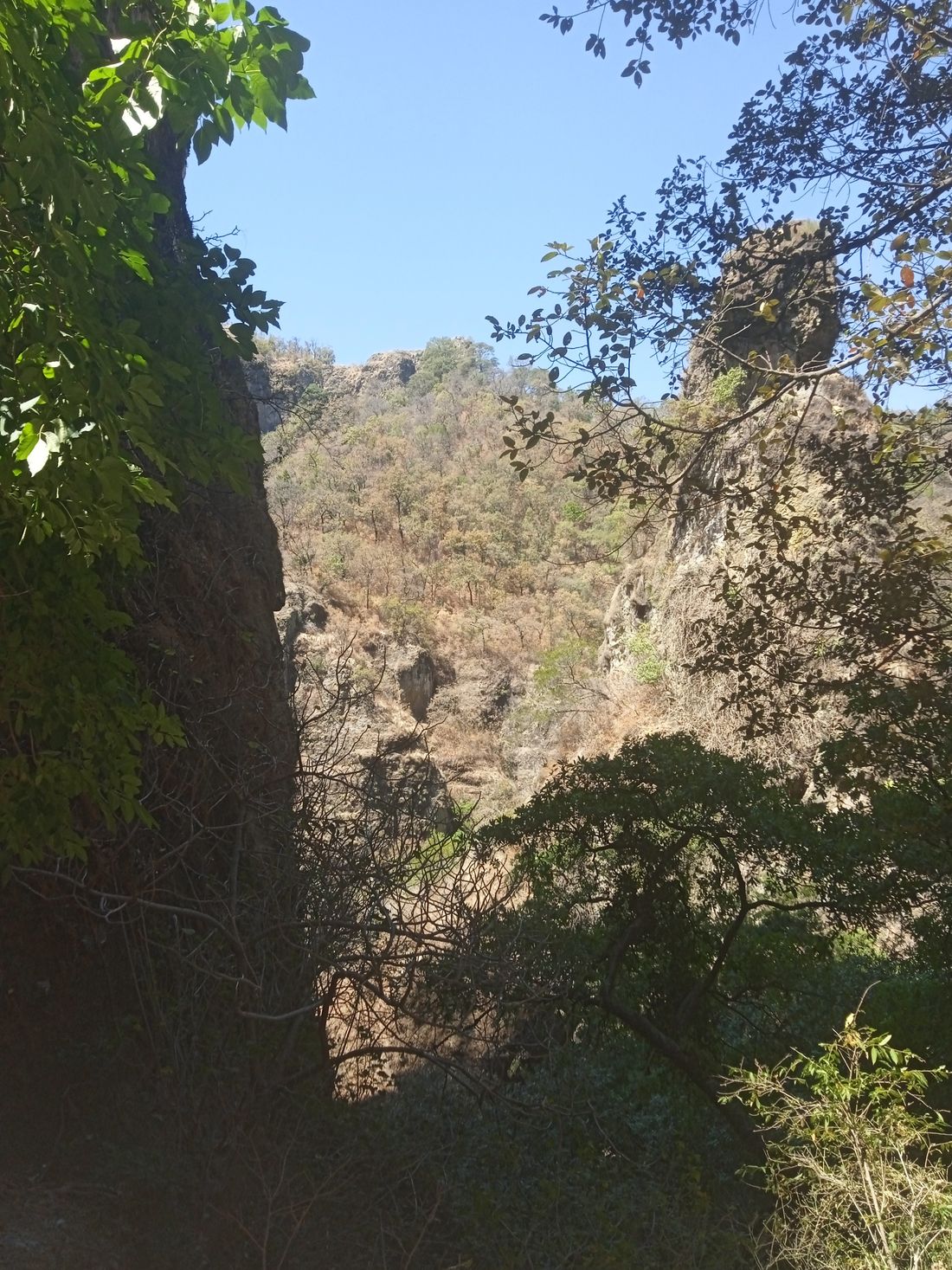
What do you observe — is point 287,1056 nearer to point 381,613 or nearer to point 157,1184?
point 157,1184

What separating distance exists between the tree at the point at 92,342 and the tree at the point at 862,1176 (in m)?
3.09

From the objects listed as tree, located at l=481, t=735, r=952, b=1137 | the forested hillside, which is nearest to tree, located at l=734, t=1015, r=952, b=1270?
the forested hillside

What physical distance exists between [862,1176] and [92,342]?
3.79 metres

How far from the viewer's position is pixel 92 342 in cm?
304

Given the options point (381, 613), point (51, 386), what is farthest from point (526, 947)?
point (381, 613)

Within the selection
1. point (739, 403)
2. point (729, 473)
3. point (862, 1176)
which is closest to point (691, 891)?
point (862, 1176)

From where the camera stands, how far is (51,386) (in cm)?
292

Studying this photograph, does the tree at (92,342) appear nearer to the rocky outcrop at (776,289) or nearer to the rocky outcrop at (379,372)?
the rocky outcrop at (776,289)

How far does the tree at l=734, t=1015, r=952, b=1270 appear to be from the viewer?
11.3 ft

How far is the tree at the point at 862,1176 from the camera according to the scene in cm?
344

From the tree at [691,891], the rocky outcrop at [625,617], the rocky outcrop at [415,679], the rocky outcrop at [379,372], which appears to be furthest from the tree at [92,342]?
the rocky outcrop at [379,372]

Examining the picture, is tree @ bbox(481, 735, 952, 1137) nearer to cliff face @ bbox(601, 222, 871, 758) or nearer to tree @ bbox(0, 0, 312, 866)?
cliff face @ bbox(601, 222, 871, 758)

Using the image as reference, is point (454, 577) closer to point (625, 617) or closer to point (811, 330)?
point (625, 617)

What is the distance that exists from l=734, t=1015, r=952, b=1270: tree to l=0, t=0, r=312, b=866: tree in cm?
309
